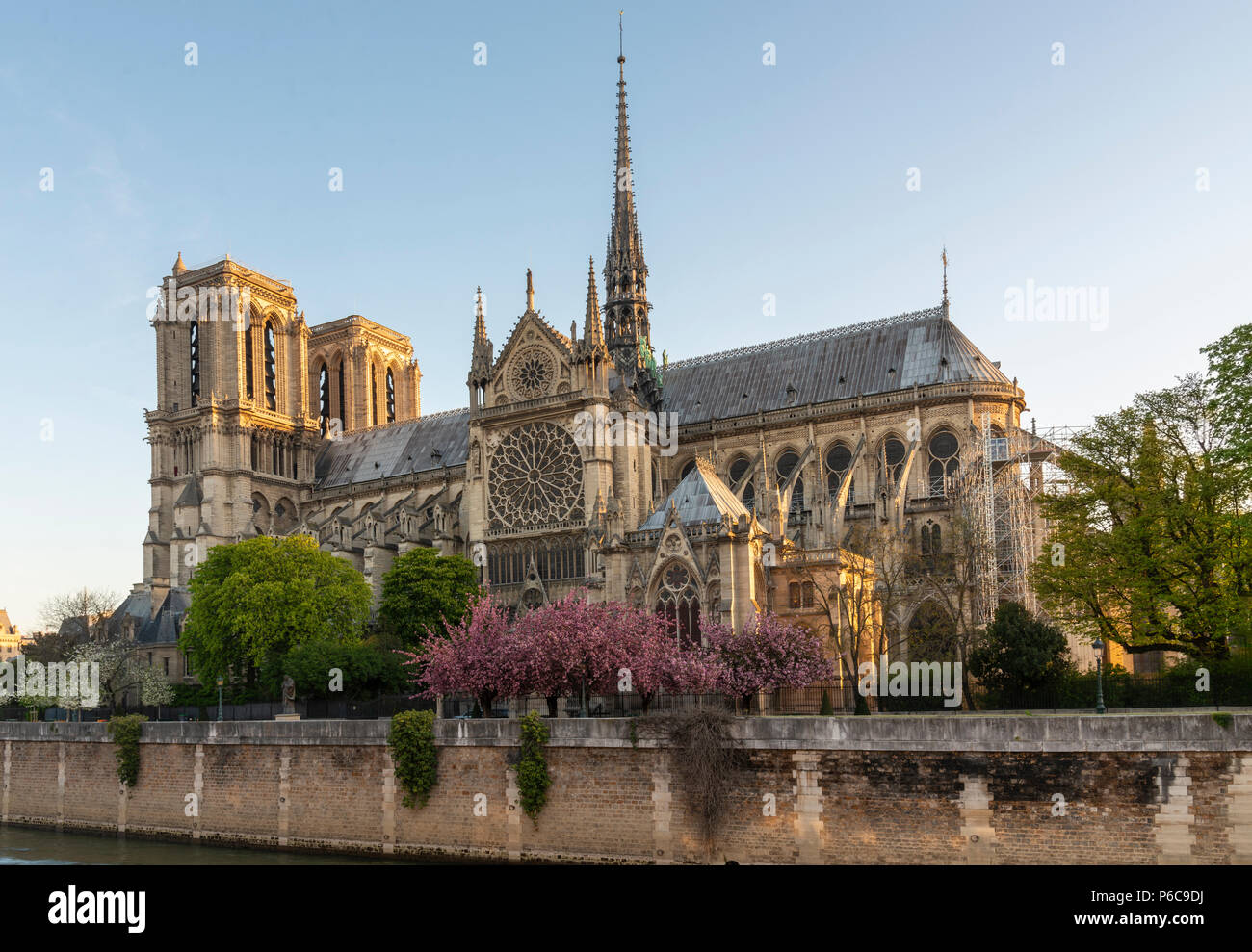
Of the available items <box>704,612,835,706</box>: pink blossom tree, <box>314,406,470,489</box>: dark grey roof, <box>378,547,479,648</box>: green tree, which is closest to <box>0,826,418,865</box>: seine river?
<box>704,612,835,706</box>: pink blossom tree

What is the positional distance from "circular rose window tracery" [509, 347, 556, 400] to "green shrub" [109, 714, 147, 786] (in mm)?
24120

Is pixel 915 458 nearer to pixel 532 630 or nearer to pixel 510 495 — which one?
pixel 510 495

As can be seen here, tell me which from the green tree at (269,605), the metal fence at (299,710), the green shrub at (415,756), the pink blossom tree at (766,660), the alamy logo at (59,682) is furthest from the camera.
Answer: the alamy logo at (59,682)

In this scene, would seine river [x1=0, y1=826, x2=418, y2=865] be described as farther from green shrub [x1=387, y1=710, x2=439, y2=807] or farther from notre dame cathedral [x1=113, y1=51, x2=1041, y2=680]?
notre dame cathedral [x1=113, y1=51, x2=1041, y2=680]

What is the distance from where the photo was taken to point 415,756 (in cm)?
3116

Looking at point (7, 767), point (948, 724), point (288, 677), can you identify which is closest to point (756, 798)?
point (948, 724)

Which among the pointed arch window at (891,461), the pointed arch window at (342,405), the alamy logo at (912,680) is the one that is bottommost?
the alamy logo at (912,680)

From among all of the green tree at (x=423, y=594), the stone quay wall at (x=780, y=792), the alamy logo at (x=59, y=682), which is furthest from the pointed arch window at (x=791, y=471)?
the alamy logo at (x=59, y=682)

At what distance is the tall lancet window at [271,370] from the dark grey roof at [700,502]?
42.0 metres

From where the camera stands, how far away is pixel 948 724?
24703mm

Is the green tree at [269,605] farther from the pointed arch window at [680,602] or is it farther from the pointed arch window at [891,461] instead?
the pointed arch window at [891,461]

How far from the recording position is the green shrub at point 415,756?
3102cm

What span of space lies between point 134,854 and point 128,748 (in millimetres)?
4899
